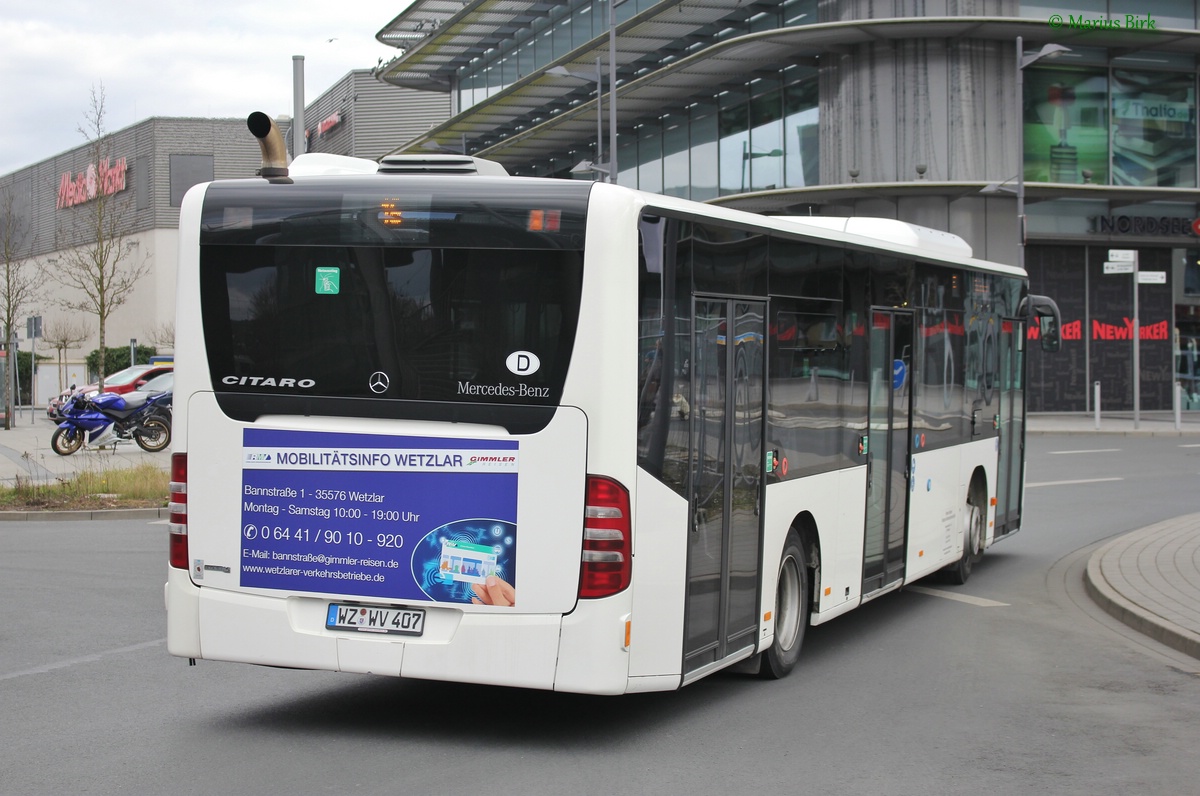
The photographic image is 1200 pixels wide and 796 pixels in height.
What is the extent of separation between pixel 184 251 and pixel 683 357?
2547 millimetres

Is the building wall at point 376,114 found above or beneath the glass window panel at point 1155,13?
above

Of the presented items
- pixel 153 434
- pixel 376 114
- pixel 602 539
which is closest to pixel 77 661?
pixel 602 539

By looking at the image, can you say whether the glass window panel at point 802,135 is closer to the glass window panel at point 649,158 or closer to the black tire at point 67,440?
the glass window panel at point 649,158

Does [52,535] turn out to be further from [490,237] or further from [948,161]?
[948,161]

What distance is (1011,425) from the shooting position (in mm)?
14180

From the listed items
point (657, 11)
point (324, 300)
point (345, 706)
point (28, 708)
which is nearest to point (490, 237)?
point (324, 300)

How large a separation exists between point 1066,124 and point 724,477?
3500 centimetres

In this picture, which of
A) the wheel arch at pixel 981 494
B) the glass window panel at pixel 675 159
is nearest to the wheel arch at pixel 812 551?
the wheel arch at pixel 981 494

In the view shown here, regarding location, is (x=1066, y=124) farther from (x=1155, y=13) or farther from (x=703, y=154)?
(x=703, y=154)

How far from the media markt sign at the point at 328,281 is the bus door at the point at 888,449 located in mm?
4378

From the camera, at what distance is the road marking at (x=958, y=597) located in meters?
11.6

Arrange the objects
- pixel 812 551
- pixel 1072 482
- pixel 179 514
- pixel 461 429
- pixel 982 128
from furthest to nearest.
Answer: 1. pixel 982 128
2. pixel 1072 482
3. pixel 812 551
4. pixel 179 514
5. pixel 461 429

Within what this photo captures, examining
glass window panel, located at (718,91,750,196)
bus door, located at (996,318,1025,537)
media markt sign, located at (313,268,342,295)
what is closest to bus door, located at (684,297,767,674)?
media markt sign, located at (313,268,342,295)

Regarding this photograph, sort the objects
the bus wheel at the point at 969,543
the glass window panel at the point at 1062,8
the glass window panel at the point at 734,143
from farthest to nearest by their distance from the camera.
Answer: the glass window panel at the point at 734,143, the glass window panel at the point at 1062,8, the bus wheel at the point at 969,543
